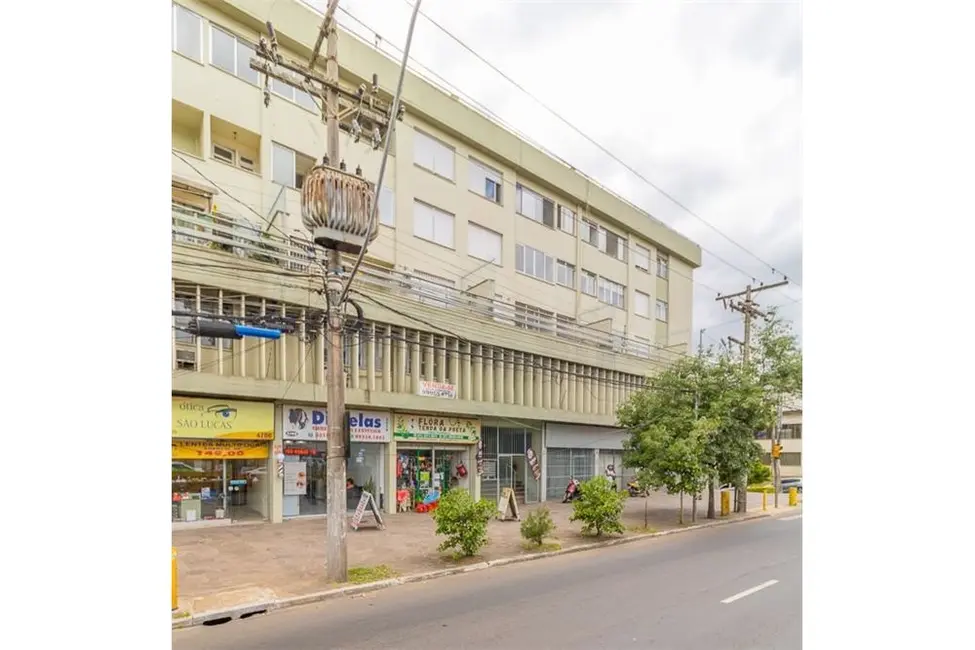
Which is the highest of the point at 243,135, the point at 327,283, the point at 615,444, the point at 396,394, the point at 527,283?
the point at 243,135

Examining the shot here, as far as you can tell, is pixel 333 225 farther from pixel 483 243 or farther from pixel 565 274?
pixel 565 274

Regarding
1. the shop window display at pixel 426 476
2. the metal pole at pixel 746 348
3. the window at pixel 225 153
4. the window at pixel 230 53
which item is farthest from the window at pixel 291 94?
the metal pole at pixel 746 348

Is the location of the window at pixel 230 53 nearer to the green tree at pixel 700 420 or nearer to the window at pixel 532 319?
the window at pixel 532 319

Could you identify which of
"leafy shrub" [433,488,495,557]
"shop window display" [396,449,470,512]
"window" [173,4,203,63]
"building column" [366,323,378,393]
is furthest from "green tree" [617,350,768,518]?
"window" [173,4,203,63]

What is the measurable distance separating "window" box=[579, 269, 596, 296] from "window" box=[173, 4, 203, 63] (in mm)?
17671

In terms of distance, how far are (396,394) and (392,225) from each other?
5.66 m

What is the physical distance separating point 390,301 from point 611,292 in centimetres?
1481

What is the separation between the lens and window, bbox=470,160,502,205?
2144 cm

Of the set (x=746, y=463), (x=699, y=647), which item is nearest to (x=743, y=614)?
(x=699, y=647)

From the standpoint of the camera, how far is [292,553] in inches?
428

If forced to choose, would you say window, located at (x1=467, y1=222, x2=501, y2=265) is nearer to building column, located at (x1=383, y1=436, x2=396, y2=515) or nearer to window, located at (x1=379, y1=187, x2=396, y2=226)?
window, located at (x1=379, y1=187, x2=396, y2=226)

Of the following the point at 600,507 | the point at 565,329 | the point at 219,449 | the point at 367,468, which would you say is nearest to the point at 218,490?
the point at 219,449

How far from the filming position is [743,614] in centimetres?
720

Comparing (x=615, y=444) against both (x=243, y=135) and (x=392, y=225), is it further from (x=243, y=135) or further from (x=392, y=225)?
(x=243, y=135)
